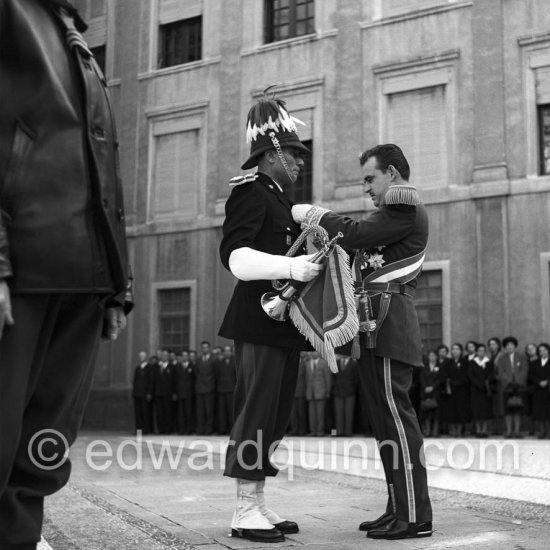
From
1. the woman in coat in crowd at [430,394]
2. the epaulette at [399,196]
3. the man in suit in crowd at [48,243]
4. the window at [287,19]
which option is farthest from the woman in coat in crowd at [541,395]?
the man in suit in crowd at [48,243]

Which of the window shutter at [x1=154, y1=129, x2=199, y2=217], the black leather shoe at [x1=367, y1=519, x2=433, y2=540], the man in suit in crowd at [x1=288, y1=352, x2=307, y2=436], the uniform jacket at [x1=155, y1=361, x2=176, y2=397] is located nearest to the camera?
the black leather shoe at [x1=367, y1=519, x2=433, y2=540]

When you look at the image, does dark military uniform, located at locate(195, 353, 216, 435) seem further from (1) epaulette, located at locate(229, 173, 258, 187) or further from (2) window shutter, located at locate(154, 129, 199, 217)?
(1) epaulette, located at locate(229, 173, 258, 187)

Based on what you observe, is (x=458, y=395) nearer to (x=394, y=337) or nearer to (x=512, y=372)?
(x=512, y=372)

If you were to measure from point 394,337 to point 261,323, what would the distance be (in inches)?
27.4

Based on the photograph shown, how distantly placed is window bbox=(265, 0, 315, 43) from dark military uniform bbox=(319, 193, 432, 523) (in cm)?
1912

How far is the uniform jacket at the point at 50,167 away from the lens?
270 cm

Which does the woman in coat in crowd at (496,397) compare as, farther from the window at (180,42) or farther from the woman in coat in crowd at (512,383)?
the window at (180,42)

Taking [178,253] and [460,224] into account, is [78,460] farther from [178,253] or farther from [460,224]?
[178,253]

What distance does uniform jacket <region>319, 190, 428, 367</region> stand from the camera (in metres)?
4.78

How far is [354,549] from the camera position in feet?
13.7

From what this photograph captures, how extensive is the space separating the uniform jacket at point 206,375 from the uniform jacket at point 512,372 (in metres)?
6.76

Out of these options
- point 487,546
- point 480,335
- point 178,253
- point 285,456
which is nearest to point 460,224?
Result: point 480,335

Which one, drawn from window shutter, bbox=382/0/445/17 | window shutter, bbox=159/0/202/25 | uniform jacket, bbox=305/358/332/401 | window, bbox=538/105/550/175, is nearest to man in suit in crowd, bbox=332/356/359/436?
uniform jacket, bbox=305/358/332/401

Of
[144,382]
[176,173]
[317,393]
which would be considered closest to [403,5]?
[176,173]
